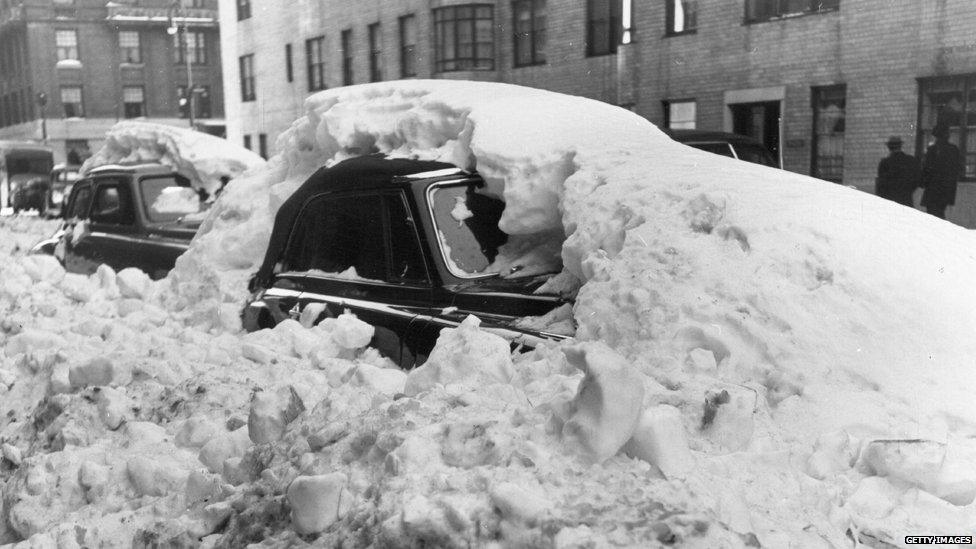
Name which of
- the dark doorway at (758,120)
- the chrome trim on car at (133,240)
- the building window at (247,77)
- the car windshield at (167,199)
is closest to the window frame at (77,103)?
the building window at (247,77)

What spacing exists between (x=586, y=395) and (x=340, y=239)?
2586 mm

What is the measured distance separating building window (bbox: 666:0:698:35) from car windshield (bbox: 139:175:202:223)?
406 inches

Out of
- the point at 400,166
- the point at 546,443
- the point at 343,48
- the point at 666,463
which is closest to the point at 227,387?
the point at 400,166

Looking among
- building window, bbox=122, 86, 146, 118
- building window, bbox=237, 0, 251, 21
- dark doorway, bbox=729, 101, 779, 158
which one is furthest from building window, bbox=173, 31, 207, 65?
dark doorway, bbox=729, 101, 779, 158

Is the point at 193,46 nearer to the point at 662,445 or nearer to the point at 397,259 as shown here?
the point at 397,259

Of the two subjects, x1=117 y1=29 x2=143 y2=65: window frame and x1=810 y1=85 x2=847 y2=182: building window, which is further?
x1=117 y1=29 x2=143 y2=65: window frame

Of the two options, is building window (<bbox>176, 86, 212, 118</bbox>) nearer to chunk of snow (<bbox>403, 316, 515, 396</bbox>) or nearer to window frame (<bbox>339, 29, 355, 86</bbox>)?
window frame (<bbox>339, 29, 355, 86</bbox>)

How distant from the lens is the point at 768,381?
3268 millimetres

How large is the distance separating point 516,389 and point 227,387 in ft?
5.17

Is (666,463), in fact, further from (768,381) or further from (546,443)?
(768,381)

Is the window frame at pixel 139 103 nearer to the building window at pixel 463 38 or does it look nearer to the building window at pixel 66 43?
the building window at pixel 66 43

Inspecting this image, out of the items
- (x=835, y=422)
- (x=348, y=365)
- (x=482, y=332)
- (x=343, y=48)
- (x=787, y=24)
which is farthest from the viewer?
(x=343, y=48)

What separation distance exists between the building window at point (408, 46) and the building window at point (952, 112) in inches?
344

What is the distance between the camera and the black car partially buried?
167 inches
